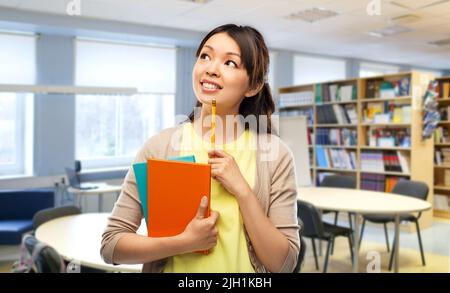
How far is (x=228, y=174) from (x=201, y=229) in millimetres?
98

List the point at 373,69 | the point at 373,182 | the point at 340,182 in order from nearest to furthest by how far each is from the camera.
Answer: the point at 340,182 → the point at 373,182 → the point at 373,69

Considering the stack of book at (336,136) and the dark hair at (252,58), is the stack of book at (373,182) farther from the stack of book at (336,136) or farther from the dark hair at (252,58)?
the dark hair at (252,58)

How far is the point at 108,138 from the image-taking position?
96 centimetres

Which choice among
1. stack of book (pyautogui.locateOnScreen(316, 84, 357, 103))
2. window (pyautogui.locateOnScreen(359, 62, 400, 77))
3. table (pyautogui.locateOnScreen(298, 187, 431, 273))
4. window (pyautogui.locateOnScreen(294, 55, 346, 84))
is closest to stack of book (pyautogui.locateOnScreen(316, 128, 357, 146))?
stack of book (pyautogui.locateOnScreen(316, 84, 357, 103))

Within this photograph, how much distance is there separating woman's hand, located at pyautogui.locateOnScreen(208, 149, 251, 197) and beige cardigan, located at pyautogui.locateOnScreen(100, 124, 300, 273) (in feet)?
0.22

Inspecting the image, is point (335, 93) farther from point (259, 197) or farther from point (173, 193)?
point (173, 193)

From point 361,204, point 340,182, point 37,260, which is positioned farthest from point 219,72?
point 340,182

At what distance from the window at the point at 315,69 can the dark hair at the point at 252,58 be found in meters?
6.11

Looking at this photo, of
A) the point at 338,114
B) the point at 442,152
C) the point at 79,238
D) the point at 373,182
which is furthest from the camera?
the point at 338,114

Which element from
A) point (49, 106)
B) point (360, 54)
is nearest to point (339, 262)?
point (49, 106)

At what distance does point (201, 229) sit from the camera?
2.10 feet

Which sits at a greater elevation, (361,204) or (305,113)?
(305,113)

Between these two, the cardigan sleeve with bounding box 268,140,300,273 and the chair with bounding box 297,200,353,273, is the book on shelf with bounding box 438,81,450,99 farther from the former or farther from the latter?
the cardigan sleeve with bounding box 268,140,300,273
